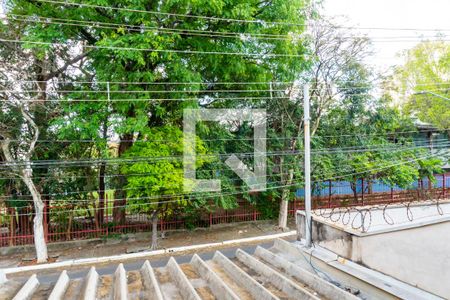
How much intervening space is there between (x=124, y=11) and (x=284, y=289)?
7.56 m

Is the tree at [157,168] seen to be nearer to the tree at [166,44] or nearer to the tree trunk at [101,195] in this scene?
the tree at [166,44]

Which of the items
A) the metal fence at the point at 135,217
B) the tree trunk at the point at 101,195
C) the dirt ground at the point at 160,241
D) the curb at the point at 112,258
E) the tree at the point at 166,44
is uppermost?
the tree at the point at 166,44

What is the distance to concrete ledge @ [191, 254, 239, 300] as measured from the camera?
2692mm

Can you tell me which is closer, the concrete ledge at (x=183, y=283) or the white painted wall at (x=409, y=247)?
the concrete ledge at (x=183, y=283)

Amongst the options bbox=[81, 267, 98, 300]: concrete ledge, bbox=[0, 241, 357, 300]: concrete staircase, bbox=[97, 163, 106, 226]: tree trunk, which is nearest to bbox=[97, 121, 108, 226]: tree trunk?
bbox=[97, 163, 106, 226]: tree trunk

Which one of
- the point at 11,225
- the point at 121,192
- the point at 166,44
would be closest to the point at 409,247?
the point at 166,44

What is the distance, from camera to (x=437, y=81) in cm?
2002

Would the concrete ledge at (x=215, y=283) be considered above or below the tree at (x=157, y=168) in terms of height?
below

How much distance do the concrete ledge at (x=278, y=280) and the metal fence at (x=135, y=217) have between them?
762 cm

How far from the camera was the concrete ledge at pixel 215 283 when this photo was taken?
269cm

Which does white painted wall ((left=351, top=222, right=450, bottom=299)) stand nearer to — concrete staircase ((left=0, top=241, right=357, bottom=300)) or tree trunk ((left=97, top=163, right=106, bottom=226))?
concrete staircase ((left=0, top=241, right=357, bottom=300))

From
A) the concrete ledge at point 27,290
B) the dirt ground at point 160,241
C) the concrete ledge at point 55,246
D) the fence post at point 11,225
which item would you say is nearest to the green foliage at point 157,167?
the dirt ground at point 160,241

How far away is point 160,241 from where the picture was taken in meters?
10.9

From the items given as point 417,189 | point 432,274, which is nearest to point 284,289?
point 432,274
